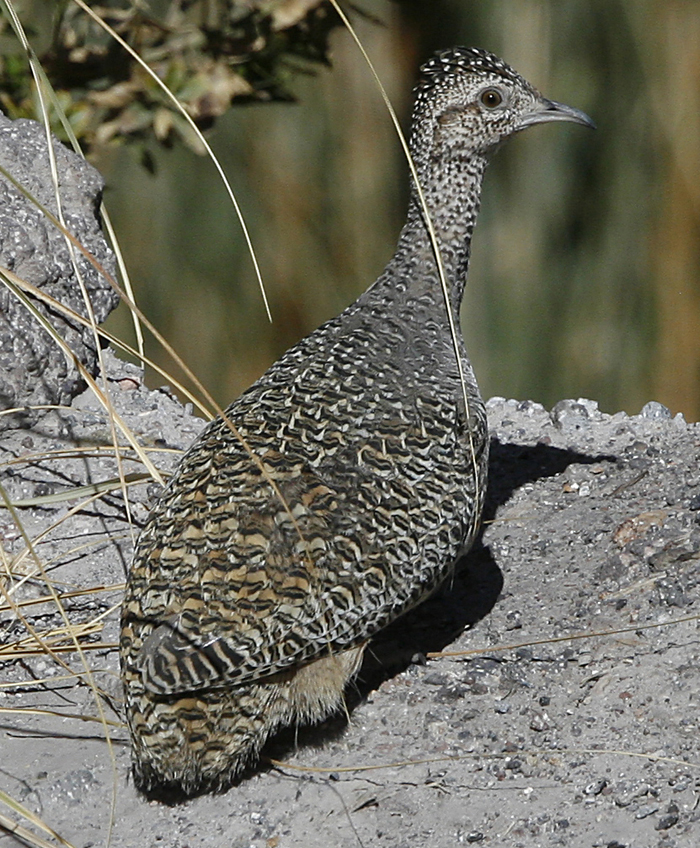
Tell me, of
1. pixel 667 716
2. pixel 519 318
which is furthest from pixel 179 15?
pixel 667 716

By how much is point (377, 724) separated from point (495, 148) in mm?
2303

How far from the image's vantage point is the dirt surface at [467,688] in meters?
3.47

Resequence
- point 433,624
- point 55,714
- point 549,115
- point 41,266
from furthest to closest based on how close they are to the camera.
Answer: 1. point 41,266
2. point 549,115
3. point 433,624
4. point 55,714

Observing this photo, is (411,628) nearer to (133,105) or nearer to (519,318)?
(519,318)

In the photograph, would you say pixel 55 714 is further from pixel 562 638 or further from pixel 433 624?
pixel 562 638

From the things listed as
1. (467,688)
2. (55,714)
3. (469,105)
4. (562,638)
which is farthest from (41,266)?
(562,638)

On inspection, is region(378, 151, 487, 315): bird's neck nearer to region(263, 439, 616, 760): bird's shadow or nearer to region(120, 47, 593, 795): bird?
region(120, 47, 593, 795): bird

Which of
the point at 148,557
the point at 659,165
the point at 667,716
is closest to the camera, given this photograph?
the point at 148,557

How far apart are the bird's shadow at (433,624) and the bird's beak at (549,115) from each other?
63.3 inches

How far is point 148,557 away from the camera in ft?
11.6

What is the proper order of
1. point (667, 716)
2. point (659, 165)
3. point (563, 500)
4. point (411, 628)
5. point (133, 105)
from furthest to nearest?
point (659, 165), point (133, 105), point (563, 500), point (411, 628), point (667, 716)

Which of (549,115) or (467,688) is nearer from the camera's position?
(467,688)

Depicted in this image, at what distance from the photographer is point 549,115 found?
184 inches

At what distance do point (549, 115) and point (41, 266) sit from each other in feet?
7.29
